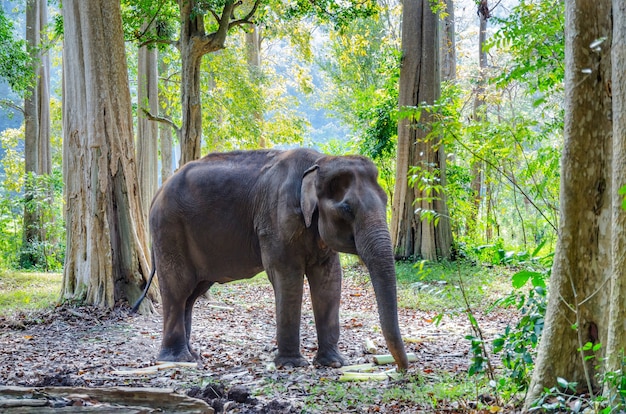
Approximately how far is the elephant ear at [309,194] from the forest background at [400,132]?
100 cm

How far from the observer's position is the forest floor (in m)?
5.46

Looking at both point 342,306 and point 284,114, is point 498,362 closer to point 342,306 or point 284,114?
point 342,306

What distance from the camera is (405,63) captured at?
1647 cm

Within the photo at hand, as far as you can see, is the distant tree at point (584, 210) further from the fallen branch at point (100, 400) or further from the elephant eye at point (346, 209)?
the elephant eye at point (346, 209)

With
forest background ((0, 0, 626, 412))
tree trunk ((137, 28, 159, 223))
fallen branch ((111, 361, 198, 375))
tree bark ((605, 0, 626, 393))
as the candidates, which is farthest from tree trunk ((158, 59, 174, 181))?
tree bark ((605, 0, 626, 393))

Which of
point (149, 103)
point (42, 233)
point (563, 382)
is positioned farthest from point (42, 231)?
point (563, 382)

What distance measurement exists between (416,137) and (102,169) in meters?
7.64

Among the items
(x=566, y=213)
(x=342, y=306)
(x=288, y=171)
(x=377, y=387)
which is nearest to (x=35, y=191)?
(x=342, y=306)

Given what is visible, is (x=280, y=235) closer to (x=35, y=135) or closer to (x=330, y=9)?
(x=330, y=9)

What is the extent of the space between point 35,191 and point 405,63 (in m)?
12.0

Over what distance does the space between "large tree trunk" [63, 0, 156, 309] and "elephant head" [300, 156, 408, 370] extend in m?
4.99

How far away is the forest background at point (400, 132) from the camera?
477cm

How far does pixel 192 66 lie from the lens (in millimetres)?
12766

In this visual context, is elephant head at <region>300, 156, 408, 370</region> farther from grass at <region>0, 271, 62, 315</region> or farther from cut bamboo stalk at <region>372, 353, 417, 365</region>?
grass at <region>0, 271, 62, 315</region>
